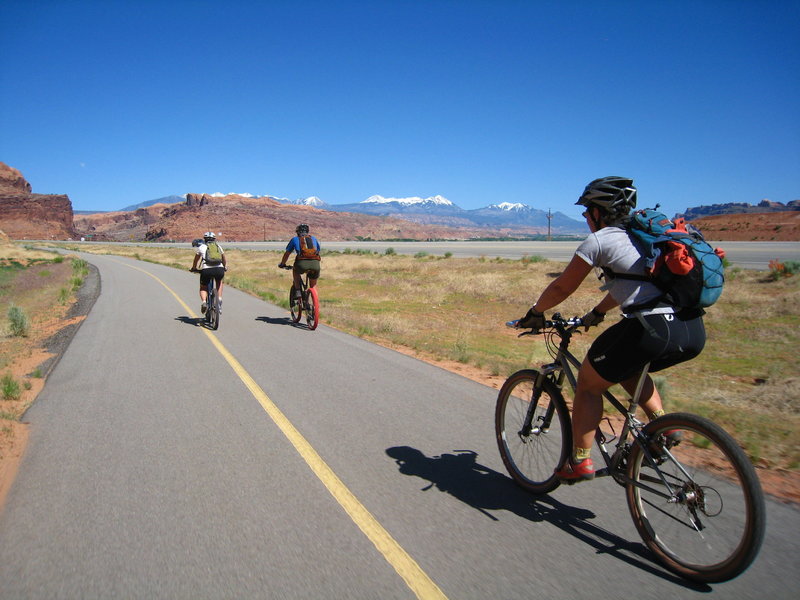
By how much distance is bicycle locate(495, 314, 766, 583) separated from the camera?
8.76 ft

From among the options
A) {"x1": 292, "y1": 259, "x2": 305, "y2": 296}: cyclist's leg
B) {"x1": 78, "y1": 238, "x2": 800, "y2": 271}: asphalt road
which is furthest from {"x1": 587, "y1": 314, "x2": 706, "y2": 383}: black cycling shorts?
{"x1": 78, "y1": 238, "x2": 800, "y2": 271}: asphalt road

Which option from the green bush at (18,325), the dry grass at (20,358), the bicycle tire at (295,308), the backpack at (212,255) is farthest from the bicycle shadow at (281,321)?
the green bush at (18,325)

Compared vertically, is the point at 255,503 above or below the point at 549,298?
below

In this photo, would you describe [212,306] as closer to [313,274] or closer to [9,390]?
[313,274]

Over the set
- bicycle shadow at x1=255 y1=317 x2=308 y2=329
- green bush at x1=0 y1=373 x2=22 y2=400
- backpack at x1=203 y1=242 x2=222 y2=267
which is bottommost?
bicycle shadow at x1=255 y1=317 x2=308 y2=329

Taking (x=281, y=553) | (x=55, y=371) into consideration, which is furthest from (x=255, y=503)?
(x=55, y=371)

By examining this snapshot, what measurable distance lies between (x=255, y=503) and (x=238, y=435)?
1.53 metres

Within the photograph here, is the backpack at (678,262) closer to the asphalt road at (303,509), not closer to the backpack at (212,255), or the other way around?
the asphalt road at (303,509)

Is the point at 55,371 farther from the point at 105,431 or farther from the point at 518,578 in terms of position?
the point at 518,578

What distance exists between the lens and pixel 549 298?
345 centimetres

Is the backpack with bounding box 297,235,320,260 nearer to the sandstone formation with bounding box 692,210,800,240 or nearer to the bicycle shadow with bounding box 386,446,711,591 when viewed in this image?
the bicycle shadow with bounding box 386,446,711,591

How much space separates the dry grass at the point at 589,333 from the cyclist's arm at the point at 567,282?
9.56 ft

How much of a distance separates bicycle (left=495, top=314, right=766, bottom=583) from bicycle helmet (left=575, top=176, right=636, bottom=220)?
0.90 metres

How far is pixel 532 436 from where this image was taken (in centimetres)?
410
